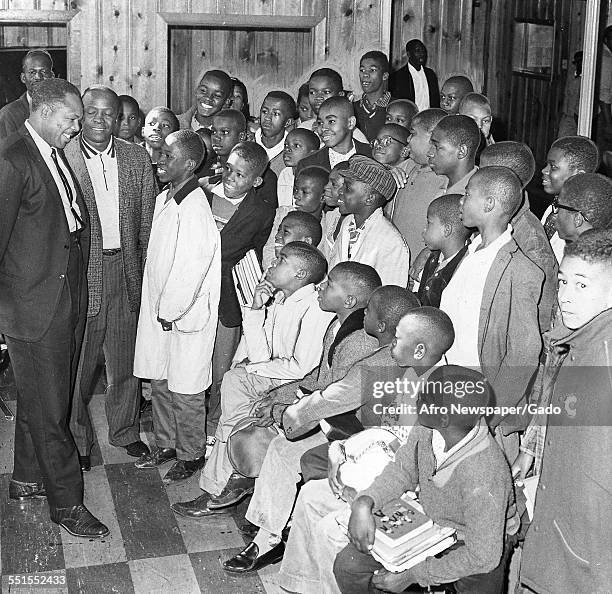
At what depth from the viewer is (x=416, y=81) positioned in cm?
912

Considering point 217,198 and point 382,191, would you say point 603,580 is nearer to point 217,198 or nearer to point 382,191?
point 382,191

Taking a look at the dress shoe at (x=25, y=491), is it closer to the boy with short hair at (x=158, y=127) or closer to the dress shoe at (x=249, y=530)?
the dress shoe at (x=249, y=530)

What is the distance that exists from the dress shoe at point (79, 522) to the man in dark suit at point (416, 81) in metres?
5.83

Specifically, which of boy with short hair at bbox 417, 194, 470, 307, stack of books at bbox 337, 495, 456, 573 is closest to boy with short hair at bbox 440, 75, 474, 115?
boy with short hair at bbox 417, 194, 470, 307

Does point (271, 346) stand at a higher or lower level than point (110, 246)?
lower

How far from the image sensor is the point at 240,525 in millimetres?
4316

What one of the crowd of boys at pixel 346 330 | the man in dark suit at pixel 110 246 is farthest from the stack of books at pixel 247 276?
the man in dark suit at pixel 110 246

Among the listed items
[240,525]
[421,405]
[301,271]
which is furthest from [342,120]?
[421,405]

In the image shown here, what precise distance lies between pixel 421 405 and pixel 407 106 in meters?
3.44

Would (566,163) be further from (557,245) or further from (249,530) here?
(249,530)

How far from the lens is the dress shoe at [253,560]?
3930 mm

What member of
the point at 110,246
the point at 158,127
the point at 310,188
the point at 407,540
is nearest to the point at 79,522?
the point at 110,246

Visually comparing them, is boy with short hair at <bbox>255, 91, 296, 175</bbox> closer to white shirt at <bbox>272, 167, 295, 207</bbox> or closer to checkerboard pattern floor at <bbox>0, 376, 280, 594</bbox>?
white shirt at <bbox>272, 167, 295, 207</bbox>

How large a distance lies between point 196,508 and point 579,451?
2.07 meters
